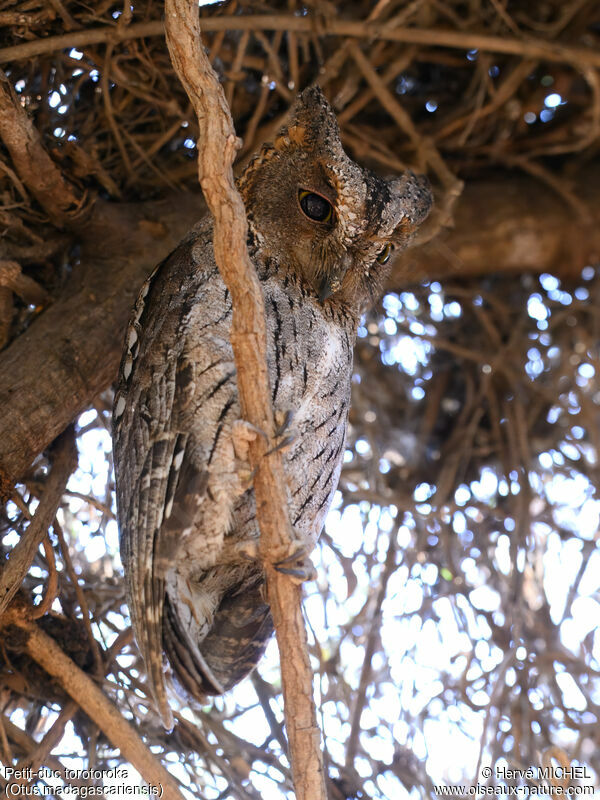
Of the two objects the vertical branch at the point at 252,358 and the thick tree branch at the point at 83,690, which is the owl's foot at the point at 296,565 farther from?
the thick tree branch at the point at 83,690

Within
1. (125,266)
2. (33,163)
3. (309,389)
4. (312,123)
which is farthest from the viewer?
(125,266)

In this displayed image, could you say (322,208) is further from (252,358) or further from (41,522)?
(41,522)

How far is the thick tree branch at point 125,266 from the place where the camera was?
1827mm

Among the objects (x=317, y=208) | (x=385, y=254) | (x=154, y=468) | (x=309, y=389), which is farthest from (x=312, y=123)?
(x=154, y=468)

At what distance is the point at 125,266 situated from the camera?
7.02 ft

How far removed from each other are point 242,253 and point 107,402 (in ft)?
3.54

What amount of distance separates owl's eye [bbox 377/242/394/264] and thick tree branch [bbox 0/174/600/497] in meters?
0.65

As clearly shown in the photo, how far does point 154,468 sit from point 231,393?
198 millimetres

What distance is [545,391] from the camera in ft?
9.07

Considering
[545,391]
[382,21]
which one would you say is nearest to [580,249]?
[545,391]

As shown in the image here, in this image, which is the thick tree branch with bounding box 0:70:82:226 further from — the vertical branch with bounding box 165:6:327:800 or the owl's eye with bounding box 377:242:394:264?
the owl's eye with bounding box 377:242:394:264

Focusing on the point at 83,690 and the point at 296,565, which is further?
the point at 83,690

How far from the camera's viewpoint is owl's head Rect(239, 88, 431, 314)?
5.53ft

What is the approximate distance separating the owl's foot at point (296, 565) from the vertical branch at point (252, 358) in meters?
0.01
